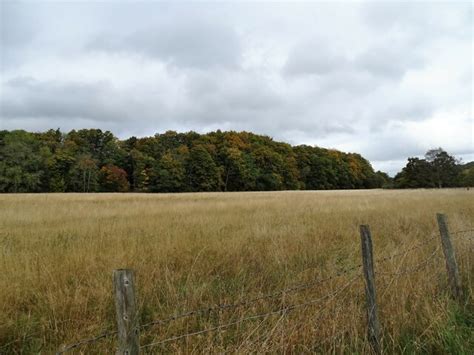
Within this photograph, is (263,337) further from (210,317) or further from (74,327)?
(74,327)

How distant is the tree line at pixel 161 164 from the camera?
59.2 m

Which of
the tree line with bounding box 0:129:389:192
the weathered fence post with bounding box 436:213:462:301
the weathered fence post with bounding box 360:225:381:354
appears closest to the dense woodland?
the tree line with bounding box 0:129:389:192

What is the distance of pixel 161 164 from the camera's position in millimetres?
66312

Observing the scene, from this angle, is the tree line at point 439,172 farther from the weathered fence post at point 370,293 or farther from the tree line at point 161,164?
the weathered fence post at point 370,293

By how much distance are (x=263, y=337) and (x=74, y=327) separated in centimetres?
208

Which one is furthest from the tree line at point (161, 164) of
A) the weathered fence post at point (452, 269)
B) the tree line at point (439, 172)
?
the weathered fence post at point (452, 269)

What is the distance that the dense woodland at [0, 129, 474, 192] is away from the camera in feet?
196

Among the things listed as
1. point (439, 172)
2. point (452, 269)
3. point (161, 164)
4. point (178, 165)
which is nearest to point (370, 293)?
point (452, 269)

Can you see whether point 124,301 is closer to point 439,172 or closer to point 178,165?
point 178,165

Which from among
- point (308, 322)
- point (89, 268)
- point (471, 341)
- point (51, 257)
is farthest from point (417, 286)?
point (51, 257)

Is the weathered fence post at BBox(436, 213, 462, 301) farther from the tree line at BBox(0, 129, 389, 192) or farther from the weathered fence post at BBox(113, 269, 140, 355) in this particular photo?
the tree line at BBox(0, 129, 389, 192)

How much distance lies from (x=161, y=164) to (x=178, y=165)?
3.67m

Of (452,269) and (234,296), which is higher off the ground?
(452,269)

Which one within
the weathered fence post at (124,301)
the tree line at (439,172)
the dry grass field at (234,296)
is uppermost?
the tree line at (439,172)
